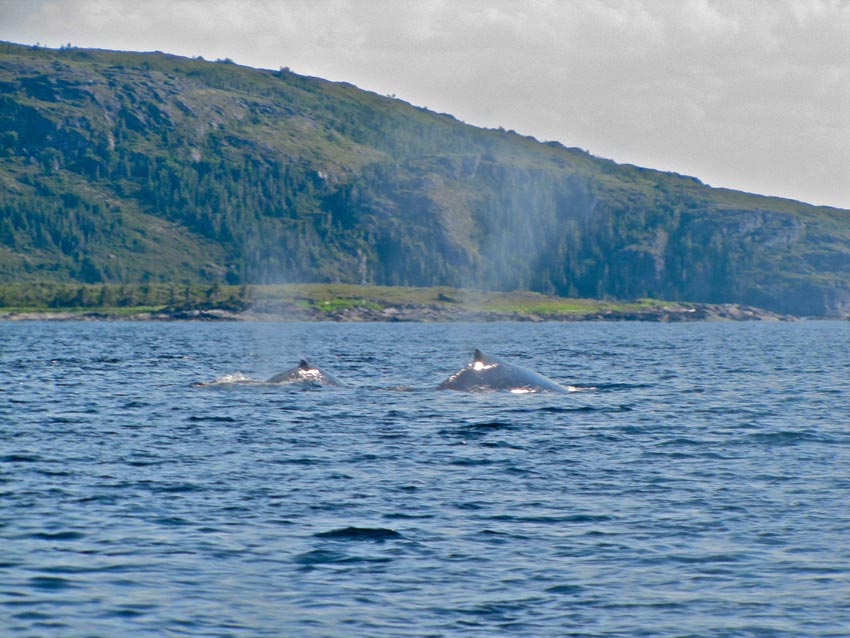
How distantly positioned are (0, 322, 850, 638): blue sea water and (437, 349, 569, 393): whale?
4498mm

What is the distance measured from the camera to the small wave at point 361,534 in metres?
23.0

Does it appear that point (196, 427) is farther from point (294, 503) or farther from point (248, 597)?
point (248, 597)

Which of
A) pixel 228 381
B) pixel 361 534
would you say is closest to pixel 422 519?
pixel 361 534

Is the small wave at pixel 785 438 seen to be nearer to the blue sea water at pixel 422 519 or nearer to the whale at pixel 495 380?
the blue sea water at pixel 422 519

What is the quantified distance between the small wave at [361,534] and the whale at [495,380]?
102 ft

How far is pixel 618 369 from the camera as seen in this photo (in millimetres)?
80750

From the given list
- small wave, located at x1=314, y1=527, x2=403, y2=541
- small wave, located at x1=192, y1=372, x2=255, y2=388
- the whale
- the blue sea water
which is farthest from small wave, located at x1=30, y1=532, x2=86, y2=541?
small wave, located at x1=192, y1=372, x2=255, y2=388

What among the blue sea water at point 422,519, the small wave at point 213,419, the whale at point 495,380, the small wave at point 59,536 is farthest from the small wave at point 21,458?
the whale at point 495,380

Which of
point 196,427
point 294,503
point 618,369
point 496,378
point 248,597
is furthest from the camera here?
point 618,369

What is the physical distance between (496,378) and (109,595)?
37283mm

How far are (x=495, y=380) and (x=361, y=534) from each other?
32.2 meters

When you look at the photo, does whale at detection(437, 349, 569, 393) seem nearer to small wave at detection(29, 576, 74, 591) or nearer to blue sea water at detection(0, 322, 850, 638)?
blue sea water at detection(0, 322, 850, 638)

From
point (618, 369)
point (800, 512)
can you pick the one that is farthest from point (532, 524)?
point (618, 369)

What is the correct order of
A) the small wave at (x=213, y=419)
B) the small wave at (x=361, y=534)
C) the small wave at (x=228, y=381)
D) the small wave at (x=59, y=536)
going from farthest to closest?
1. the small wave at (x=228, y=381)
2. the small wave at (x=213, y=419)
3. the small wave at (x=361, y=534)
4. the small wave at (x=59, y=536)
